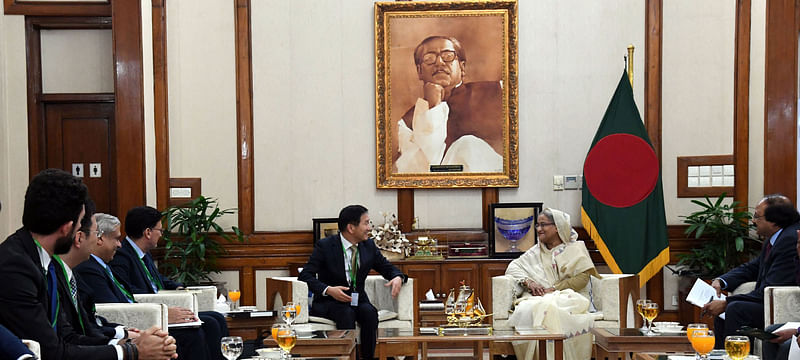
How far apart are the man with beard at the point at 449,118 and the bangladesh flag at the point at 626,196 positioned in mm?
903

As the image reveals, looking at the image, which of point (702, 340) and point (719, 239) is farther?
point (719, 239)

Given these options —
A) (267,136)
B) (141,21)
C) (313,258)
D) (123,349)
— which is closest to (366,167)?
(267,136)

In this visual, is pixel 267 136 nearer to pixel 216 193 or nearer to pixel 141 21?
pixel 216 193

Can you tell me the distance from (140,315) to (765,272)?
3.77 meters

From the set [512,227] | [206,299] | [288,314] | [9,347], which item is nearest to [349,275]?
[206,299]

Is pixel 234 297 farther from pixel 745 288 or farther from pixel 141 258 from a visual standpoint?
pixel 745 288

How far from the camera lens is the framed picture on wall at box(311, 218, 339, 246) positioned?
7020 millimetres

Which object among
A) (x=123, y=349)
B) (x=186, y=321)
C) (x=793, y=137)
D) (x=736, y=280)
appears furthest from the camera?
(x=793, y=137)

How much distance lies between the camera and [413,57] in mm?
7176

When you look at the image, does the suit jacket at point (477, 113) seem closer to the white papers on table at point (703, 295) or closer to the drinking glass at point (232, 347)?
the white papers on table at point (703, 295)

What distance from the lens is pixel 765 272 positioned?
5.11m

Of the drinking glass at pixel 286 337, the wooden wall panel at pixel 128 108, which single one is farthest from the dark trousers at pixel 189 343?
the wooden wall panel at pixel 128 108

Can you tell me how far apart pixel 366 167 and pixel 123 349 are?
429 cm

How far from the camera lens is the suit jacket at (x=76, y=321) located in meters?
3.19
